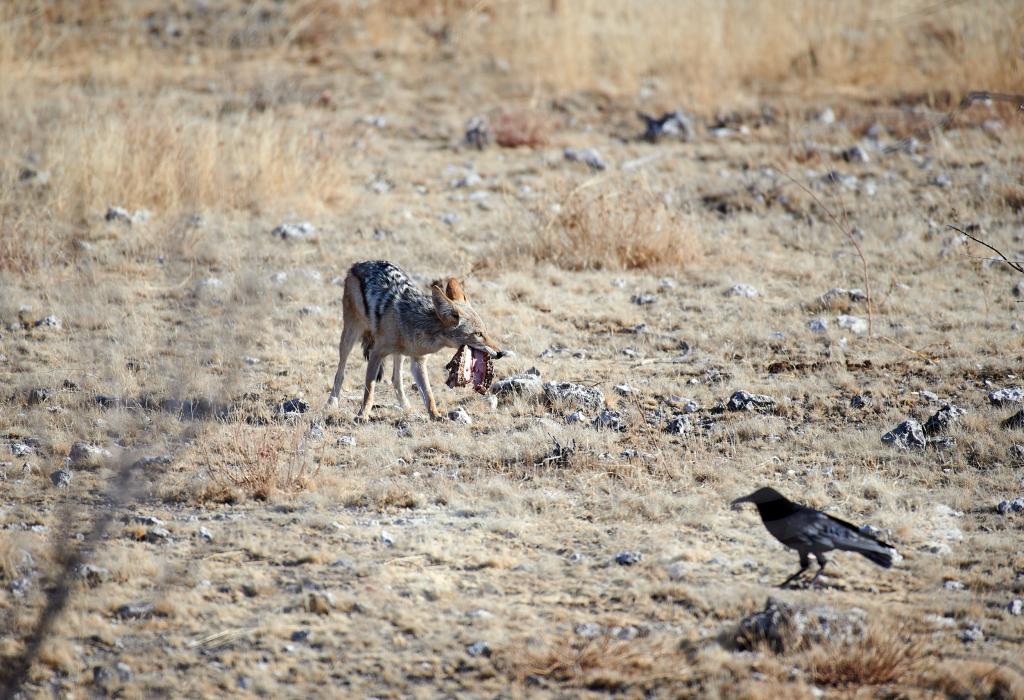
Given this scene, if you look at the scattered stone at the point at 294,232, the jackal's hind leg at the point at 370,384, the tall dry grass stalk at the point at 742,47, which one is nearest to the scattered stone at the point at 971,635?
the jackal's hind leg at the point at 370,384

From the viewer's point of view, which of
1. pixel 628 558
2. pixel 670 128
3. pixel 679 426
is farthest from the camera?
pixel 670 128

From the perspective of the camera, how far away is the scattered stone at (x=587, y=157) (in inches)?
517

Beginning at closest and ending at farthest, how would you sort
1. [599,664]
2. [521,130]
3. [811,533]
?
[599,664] → [811,533] → [521,130]

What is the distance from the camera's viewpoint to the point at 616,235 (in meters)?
10.5

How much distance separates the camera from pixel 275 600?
5066 millimetres

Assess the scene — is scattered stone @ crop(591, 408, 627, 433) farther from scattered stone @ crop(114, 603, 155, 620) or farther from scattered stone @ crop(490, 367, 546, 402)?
scattered stone @ crop(114, 603, 155, 620)

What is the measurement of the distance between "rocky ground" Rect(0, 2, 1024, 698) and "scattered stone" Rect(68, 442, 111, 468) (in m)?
0.04

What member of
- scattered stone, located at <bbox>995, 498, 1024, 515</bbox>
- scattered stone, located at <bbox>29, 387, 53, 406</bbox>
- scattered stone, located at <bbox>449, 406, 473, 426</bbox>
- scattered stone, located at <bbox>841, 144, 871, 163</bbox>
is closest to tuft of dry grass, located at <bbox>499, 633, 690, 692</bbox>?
scattered stone, located at <bbox>995, 498, 1024, 515</bbox>

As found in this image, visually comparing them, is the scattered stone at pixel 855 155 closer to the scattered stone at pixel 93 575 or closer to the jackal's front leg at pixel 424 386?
the jackal's front leg at pixel 424 386

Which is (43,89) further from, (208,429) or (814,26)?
(814,26)

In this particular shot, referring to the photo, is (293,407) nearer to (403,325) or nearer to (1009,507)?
(403,325)

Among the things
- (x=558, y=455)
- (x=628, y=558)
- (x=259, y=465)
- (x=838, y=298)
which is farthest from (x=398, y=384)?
(x=838, y=298)

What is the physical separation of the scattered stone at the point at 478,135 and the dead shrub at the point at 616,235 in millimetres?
3721

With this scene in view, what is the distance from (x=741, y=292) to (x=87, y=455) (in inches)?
233
